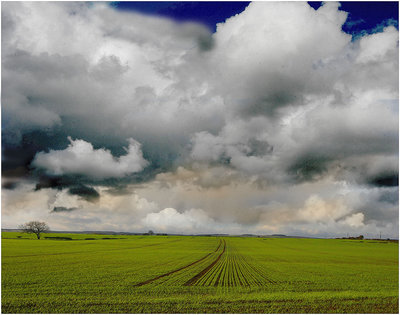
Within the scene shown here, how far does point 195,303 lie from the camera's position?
A: 23.3 metres

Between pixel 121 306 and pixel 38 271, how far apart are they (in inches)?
821

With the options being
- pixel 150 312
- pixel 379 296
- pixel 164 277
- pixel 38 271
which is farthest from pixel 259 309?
pixel 38 271

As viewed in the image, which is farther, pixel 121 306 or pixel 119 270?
pixel 119 270

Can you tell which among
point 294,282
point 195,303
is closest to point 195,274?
point 294,282

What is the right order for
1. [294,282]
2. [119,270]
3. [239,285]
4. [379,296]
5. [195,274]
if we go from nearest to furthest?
1. [379,296]
2. [239,285]
3. [294,282]
4. [195,274]
5. [119,270]

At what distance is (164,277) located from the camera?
3491 cm

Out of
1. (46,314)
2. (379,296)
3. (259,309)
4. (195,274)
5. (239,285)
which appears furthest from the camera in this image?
(195,274)

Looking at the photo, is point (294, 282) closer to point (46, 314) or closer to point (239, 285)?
point (239, 285)

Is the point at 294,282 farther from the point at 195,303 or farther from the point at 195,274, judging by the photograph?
the point at 195,303

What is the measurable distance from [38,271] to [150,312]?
2335cm

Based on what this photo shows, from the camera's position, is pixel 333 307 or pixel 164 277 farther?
pixel 164 277

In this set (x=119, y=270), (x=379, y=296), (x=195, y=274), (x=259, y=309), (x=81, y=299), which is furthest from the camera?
(x=119, y=270)

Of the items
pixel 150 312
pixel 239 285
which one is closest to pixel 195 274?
pixel 239 285

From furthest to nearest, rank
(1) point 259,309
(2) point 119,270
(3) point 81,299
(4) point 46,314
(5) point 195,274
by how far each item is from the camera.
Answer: (2) point 119,270
(5) point 195,274
(3) point 81,299
(1) point 259,309
(4) point 46,314
